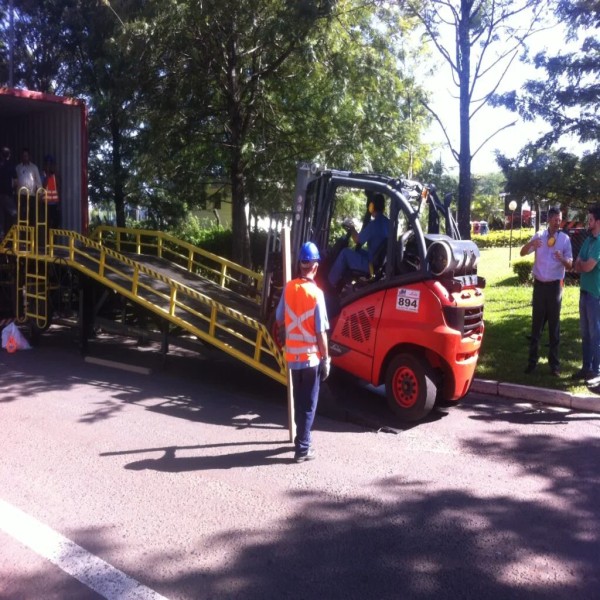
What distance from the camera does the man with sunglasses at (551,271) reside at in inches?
328

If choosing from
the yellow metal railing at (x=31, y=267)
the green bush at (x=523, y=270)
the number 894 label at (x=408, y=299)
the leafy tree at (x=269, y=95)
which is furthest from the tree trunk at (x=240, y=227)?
the green bush at (x=523, y=270)

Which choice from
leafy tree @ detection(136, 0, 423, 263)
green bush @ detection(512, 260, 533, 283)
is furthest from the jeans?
green bush @ detection(512, 260, 533, 283)

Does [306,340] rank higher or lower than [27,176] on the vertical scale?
lower

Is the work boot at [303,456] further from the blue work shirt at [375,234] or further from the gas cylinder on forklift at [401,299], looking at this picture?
the blue work shirt at [375,234]

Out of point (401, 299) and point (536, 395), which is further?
point (536, 395)

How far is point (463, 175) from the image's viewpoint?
10.9 meters

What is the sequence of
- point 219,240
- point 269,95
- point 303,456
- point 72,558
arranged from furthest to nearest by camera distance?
point 219,240
point 269,95
point 303,456
point 72,558

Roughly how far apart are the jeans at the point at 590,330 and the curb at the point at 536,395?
0.60 meters

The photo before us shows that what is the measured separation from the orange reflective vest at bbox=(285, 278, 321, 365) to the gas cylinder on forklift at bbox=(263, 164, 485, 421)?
1.46m

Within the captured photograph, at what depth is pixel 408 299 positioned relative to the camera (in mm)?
6812

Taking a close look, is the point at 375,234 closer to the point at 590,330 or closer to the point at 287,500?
the point at 590,330

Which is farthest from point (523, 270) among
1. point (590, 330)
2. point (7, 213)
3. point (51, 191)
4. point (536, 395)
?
point (7, 213)

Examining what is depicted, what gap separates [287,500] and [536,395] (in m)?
4.17

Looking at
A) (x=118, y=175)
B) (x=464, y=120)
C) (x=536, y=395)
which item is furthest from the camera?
(x=118, y=175)
